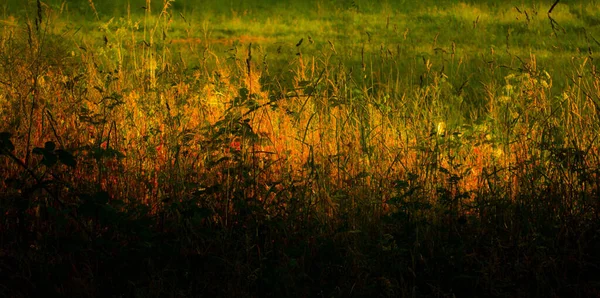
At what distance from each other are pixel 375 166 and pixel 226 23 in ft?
31.9

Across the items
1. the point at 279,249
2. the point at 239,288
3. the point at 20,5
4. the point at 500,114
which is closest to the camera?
the point at 239,288

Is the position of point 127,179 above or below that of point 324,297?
above

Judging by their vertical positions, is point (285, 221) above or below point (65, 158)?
below

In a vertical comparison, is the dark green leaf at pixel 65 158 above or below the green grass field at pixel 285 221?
above

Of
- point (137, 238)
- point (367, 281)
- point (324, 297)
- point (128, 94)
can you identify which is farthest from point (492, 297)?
point (128, 94)

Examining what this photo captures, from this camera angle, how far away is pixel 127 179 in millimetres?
3453

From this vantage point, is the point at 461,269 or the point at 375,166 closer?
the point at 461,269

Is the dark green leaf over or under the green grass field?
over

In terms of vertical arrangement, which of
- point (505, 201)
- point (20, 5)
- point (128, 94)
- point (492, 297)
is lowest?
point (492, 297)

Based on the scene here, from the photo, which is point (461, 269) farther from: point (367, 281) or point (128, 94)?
point (128, 94)

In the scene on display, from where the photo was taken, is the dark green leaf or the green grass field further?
the green grass field

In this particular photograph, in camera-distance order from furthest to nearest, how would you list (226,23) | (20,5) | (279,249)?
(20,5) → (226,23) → (279,249)

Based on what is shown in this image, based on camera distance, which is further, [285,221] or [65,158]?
[285,221]

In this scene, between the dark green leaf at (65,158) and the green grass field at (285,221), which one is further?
the green grass field at (285,221)
